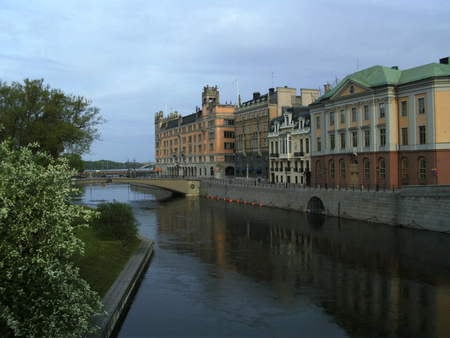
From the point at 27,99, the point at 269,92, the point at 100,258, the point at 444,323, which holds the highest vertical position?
the point at 269,92

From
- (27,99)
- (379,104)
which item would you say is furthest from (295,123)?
(27,99)

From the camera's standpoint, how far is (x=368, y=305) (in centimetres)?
2850

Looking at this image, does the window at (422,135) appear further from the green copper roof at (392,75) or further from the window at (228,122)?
the window at (228,122)

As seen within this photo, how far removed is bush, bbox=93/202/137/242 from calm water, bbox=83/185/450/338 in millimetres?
3688

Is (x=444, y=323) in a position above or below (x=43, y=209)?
below

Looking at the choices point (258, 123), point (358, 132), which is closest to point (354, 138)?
point (358, 132)

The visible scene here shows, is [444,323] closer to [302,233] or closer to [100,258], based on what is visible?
[100,258]

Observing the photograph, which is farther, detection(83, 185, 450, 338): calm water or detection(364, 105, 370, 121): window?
detection(364, 105, 370, 121): window

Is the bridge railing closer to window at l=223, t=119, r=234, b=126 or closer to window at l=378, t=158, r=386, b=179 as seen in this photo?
window at l=378, t=158, r=386, b=179

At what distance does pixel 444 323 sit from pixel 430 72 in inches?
1731

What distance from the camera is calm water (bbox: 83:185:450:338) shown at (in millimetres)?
25245

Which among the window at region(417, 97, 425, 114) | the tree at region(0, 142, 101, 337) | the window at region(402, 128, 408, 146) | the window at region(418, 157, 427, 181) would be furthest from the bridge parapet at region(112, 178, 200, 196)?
the tree at region(0, 142, 101, 337)

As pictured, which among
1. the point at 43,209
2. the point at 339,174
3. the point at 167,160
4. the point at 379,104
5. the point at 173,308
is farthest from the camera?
the point at 167,160

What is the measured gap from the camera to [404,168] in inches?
2527
